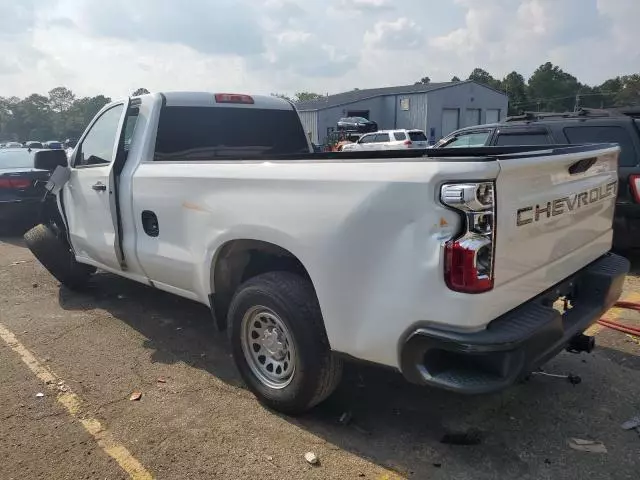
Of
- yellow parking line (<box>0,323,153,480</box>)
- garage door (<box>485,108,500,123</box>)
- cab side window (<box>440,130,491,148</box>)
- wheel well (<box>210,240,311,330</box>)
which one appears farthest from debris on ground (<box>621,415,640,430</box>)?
garage door (<box>485,108,500,123</box>)

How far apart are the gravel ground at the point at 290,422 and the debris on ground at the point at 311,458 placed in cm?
3

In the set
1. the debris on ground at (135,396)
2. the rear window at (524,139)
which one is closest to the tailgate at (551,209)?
the debris on ground at (135,396)

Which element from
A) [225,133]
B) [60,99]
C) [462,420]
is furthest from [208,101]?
[60,99]

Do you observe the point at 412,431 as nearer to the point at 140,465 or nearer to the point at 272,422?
the point at 272,422

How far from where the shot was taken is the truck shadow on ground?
9.34 ft

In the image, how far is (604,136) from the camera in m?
6.39

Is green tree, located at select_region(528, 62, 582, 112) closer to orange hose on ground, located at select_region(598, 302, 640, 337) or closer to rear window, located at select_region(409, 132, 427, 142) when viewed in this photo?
rear window, located at select_region(409, 132, 427, 142)

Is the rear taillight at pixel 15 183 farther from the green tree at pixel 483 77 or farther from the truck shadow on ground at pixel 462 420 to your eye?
the green tree at pixel 483 77

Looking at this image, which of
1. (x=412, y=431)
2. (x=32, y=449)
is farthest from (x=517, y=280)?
Result: (x=32, y=449)

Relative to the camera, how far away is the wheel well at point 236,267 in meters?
3.38

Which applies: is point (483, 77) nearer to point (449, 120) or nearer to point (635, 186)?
point (449, 120)

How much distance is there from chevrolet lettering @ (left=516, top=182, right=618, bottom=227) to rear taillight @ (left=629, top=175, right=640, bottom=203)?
304 cm

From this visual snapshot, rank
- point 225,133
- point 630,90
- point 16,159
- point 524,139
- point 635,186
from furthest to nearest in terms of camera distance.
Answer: point 630,90
point 16,159
point 524,139
point 635,186
point 225,133

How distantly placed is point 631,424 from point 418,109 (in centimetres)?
4290
